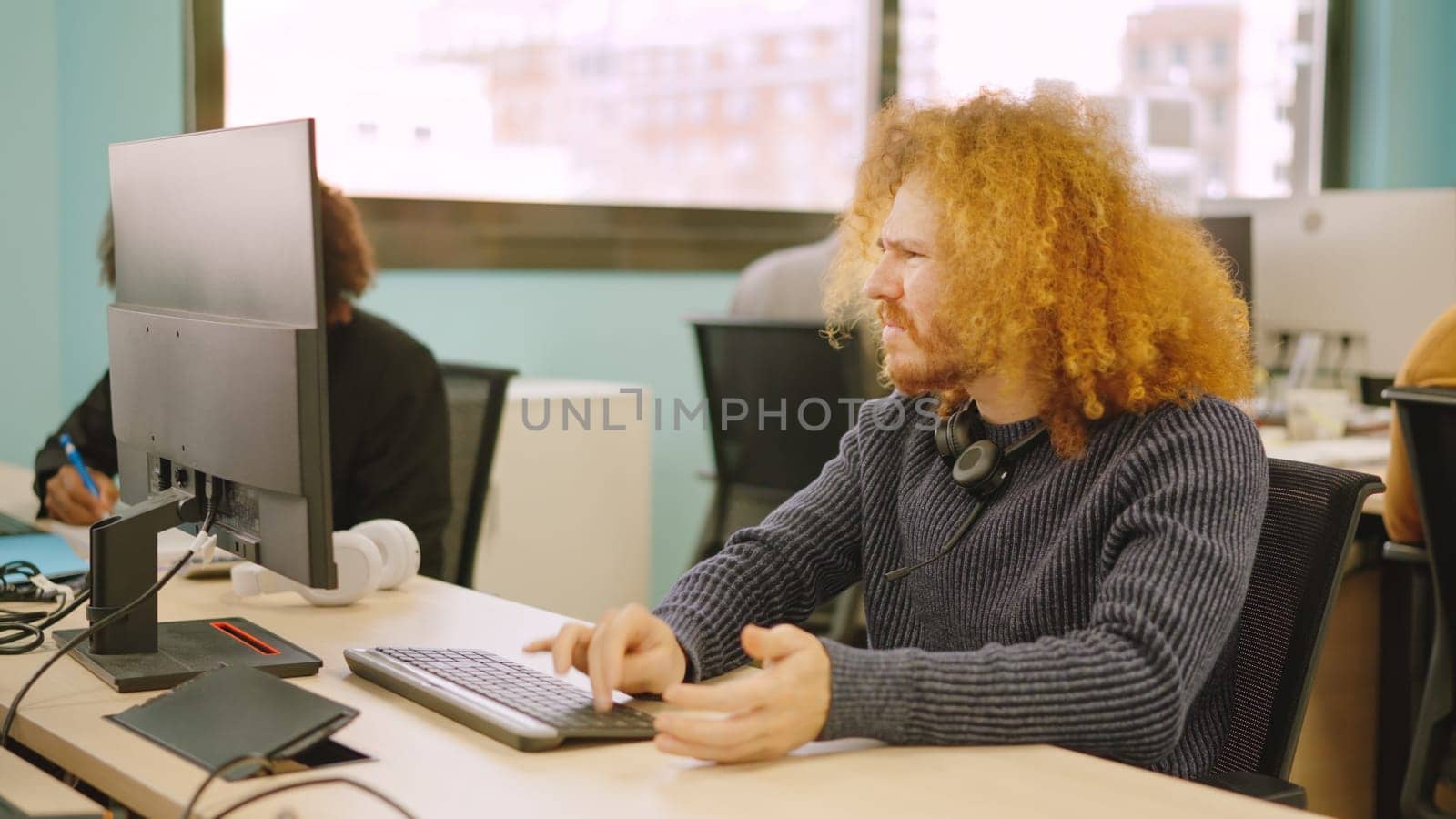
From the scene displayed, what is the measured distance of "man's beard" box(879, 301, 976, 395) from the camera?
1.33 meters

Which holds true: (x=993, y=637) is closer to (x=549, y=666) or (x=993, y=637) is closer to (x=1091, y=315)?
(x=1091, y=315)

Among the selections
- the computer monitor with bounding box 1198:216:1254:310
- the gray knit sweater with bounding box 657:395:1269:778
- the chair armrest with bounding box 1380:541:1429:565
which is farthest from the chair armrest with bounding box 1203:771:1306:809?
the computer monitor with bounding box 1198:216:1254:310

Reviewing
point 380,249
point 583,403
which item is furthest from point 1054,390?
point 380,249

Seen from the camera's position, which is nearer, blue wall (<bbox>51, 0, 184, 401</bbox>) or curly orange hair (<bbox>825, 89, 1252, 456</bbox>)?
curly orange hair (<bbox>825, 89, 1252, 456</bbox>)

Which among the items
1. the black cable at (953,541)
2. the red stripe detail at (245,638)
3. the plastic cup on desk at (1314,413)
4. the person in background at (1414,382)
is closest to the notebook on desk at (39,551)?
the red stripe detail at (245,638)

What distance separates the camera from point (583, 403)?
3102 millimetres

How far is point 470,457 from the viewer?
2225 mm

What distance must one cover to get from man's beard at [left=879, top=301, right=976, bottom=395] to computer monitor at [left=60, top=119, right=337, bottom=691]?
54 centimetres

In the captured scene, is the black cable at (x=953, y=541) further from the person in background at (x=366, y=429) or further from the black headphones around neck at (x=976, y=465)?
the person in background at (x=366, y=429)

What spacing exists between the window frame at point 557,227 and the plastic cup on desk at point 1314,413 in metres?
1.21

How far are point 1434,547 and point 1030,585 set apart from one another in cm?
78

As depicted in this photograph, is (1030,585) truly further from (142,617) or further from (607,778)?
(142,617)

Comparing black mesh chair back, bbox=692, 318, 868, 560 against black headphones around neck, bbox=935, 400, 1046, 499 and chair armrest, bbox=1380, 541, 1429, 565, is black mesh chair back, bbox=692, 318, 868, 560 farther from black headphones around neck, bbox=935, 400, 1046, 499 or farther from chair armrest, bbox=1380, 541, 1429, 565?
black headphones around neck, bbox=935, 400, 1046, 499

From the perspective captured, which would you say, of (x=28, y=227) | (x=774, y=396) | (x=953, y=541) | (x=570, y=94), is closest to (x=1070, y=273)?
(x=953, y=541)
